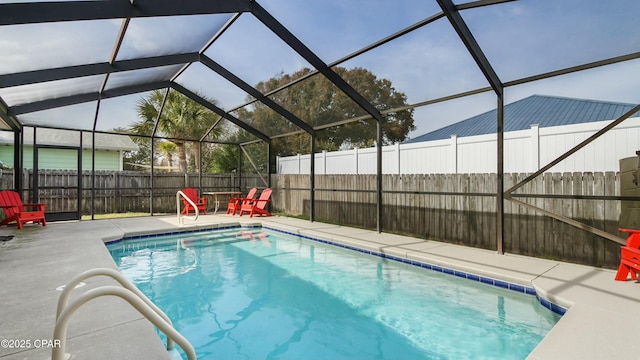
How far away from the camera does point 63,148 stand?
845 centimetres

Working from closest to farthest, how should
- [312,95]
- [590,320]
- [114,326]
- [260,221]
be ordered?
[114,326], [590,320], [312,95], [260,221]

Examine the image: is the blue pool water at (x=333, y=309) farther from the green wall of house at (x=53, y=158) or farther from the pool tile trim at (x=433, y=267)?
the green wall of house at (x=53, y=158)

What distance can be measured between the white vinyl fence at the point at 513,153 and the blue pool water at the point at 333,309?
2616mm

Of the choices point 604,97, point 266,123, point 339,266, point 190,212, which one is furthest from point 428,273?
point 190,212

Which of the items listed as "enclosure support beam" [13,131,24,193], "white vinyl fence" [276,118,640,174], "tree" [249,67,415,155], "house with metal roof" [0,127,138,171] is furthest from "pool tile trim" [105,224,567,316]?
"house with metal roof" [0,127,138,171]

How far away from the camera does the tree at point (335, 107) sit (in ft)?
20.7

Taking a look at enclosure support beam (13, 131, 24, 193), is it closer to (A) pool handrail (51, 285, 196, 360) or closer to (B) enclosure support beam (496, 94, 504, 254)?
(A) pool handrail (51, 285, 196, 360)

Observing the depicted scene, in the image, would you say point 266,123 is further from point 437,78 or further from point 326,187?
point 437,78

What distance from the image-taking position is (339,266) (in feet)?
16.2

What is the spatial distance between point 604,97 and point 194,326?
568 centimetres

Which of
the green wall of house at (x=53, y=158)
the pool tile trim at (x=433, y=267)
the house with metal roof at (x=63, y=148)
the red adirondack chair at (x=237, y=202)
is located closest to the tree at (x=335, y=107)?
the red adirondack chair at (x=237, y=202)

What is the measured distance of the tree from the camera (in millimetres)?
6305

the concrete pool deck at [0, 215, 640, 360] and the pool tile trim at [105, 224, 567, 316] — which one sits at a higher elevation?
the concrete pool deck at [0, 215, 640, 360]

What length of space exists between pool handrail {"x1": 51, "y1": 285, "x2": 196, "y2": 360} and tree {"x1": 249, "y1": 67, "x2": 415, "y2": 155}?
5489 millimetres
